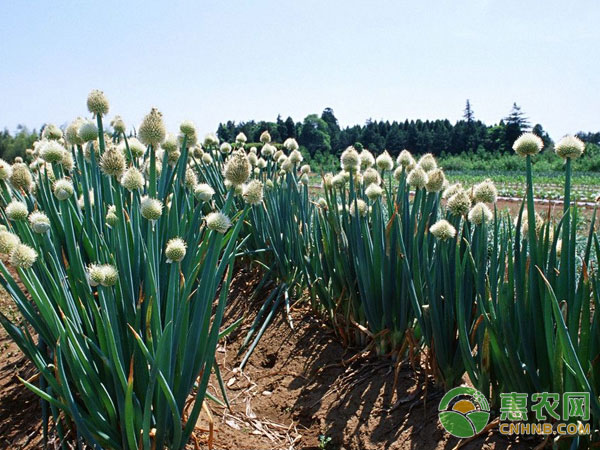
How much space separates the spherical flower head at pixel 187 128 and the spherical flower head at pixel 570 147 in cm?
137

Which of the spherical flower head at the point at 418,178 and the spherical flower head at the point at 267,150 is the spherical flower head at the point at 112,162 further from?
the spherical flower head at the point at 267,150

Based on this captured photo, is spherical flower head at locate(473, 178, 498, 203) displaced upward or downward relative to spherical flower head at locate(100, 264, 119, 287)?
upward

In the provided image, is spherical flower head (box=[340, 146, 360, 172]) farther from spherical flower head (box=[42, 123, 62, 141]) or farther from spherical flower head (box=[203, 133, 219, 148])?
spherical flower head (box=[203, 133, 219, 148])

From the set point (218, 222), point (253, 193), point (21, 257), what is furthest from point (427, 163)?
point (21, 257)

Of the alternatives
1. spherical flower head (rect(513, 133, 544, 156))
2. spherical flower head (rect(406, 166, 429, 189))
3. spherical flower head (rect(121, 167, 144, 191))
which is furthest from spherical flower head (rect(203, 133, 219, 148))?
spherical flower head (rect(513, 133, 544, 156))

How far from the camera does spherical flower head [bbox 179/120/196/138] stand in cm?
179

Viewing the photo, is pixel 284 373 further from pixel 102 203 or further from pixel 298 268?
pixel 102 203

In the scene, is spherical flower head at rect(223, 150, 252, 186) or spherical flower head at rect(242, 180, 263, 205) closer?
spherical flower head at rect(223, 150, 252, 186)

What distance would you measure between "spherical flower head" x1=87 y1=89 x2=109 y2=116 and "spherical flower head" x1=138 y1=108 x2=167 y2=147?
0.24m

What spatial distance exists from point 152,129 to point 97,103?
0.29 m

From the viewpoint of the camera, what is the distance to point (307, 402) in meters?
2.36

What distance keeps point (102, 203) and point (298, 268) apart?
4.84 feet

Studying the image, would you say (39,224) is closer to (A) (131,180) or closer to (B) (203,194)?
(A) (131,180)

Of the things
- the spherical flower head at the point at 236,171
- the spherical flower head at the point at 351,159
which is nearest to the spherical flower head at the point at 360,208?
the spherical flower head at the point at 351,159
